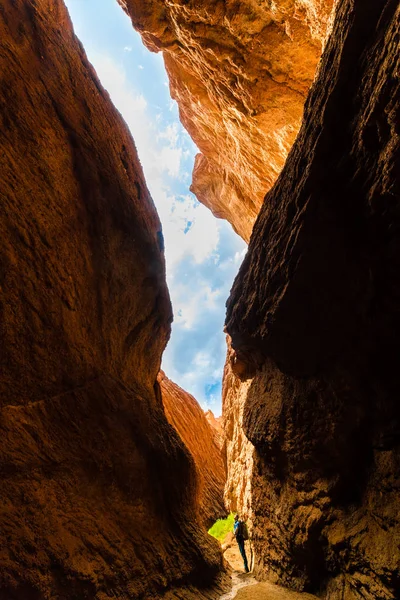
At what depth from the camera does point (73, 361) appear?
22.9 ft

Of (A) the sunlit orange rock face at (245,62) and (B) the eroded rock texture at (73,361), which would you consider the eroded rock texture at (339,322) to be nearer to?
(B) the eroded rock texture at (73,361)

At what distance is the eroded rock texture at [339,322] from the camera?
443 centimetres

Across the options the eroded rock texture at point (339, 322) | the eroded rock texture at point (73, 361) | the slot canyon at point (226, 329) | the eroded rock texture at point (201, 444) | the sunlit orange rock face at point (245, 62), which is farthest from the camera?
the eroded rock texture at point (201, 444)

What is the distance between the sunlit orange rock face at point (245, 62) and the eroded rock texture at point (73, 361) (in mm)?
4023

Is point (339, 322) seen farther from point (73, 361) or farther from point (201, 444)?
point (201, 444)

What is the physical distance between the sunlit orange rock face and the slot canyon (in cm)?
9

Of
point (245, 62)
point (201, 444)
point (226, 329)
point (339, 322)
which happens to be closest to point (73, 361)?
point (226, 329)

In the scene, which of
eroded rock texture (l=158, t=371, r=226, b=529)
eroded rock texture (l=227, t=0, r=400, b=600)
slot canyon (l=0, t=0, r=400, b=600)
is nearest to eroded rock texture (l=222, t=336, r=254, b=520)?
eroded rock texture (l=158, t=371, r=226, b=529)

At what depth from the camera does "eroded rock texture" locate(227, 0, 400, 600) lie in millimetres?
4430

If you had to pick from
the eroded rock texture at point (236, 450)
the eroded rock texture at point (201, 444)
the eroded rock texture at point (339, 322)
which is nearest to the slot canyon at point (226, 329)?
the eroded rock texture at point (339, 322)

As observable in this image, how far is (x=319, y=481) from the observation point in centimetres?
614

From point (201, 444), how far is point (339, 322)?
20540mm

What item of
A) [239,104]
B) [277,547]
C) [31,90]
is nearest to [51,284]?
[31,90]

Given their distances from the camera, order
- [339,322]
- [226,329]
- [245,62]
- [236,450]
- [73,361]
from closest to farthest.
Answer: [339,322]
[73,361]
[226,329]
[245,62]
[236,450]
